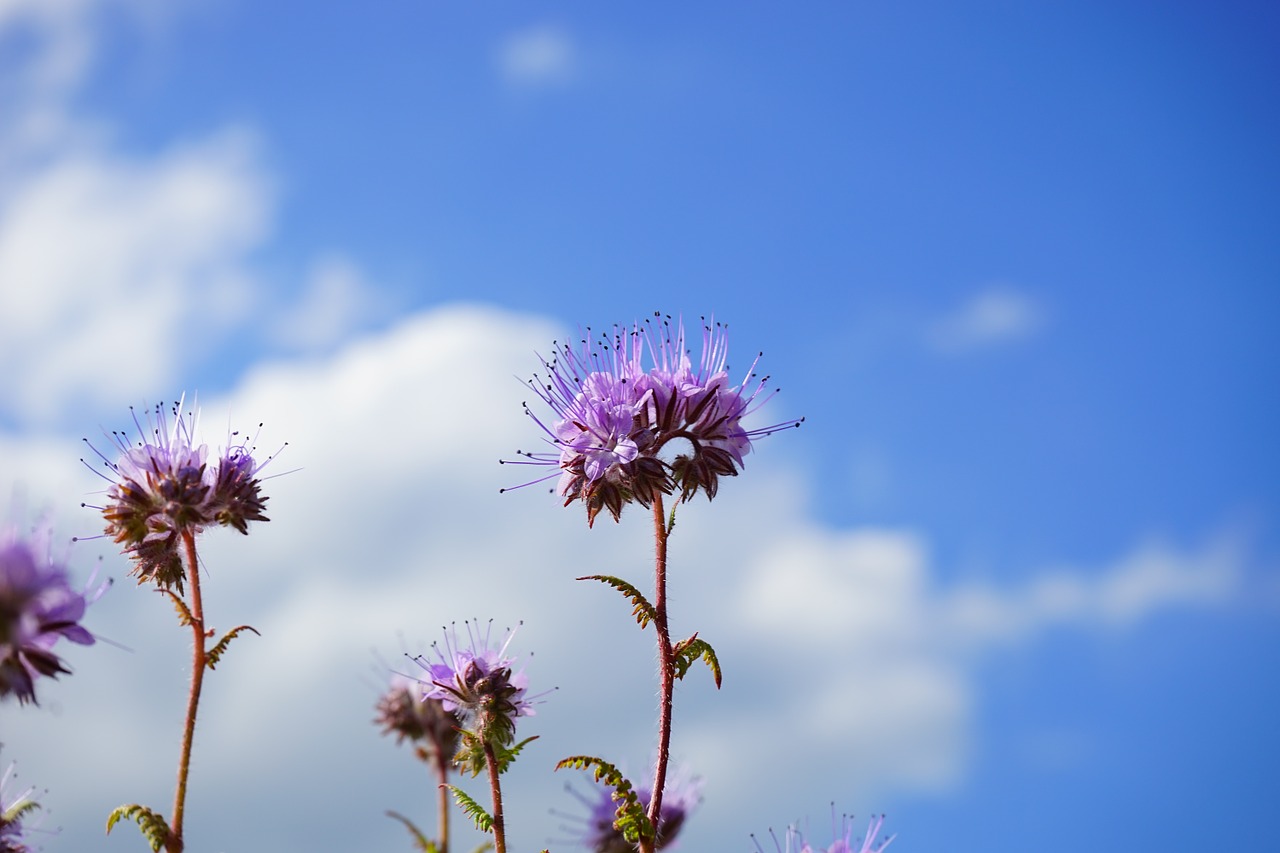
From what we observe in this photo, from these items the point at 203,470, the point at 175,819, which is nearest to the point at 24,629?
the point at 175,819

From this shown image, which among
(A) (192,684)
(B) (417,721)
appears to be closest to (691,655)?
(A) (192,684)

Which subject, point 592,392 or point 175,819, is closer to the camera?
point 175,819

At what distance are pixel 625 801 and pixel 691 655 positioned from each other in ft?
2.50

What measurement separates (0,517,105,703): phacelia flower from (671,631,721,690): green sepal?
8.65 ft

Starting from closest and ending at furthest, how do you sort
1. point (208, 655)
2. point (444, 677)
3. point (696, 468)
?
point (208, 655)
point (696, 468)
point (444, 677)

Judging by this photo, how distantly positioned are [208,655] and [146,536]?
0.80m

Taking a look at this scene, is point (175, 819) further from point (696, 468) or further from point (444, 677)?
point (696, 468)

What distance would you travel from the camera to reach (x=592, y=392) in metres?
7.02

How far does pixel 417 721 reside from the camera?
10297 mm

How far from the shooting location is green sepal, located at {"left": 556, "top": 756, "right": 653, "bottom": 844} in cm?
607

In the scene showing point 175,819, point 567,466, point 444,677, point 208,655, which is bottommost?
point 175,819

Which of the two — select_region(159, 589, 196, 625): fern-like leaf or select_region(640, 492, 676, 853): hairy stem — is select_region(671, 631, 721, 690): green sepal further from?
select_region(159, 589, 196, 625): fern-like leaf

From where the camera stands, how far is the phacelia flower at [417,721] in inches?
386

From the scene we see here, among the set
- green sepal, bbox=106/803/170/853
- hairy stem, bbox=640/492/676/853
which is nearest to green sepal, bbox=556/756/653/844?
hairy stem, bbox=640/492/676/853
